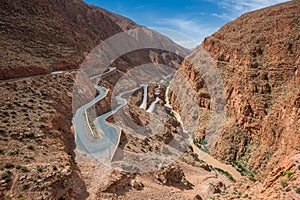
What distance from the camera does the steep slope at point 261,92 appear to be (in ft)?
92.8

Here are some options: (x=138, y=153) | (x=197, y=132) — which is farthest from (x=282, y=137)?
(x=138, y=153)

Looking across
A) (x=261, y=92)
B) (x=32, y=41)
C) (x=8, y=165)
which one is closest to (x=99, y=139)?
(x=8, y=165)

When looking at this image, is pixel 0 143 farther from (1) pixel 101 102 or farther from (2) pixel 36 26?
(2) pixel 36 26

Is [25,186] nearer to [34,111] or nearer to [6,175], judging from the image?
[6,175]

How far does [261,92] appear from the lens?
34531mm

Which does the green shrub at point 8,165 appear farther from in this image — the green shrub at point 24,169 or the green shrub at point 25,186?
the green shrub at point 25,186

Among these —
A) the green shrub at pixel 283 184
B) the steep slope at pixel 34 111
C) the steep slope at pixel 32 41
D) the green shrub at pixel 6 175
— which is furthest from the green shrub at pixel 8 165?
the steep slope at pixel 32 41

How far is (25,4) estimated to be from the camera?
41812mm

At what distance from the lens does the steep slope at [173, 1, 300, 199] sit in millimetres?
28281

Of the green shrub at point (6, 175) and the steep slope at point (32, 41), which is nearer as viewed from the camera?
the green shrub at point (6, 175)

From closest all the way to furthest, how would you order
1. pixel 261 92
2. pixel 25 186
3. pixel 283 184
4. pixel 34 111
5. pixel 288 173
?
pixel 25 186, pixel 283 184, pixel 288 173, pixel 34 111, pixel 261 92

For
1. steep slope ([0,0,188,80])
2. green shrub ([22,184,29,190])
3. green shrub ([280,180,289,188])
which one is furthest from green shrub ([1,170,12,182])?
steep slope ([0,0,188,80])

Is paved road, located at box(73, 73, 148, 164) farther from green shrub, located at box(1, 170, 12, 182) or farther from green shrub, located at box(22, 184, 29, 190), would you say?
green shrub, located at box(1, 170, 12, 182)

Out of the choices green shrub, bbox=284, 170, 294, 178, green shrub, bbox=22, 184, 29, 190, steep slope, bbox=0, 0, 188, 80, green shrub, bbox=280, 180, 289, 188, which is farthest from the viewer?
steep slope, bbox=0, 0, 188, 80
